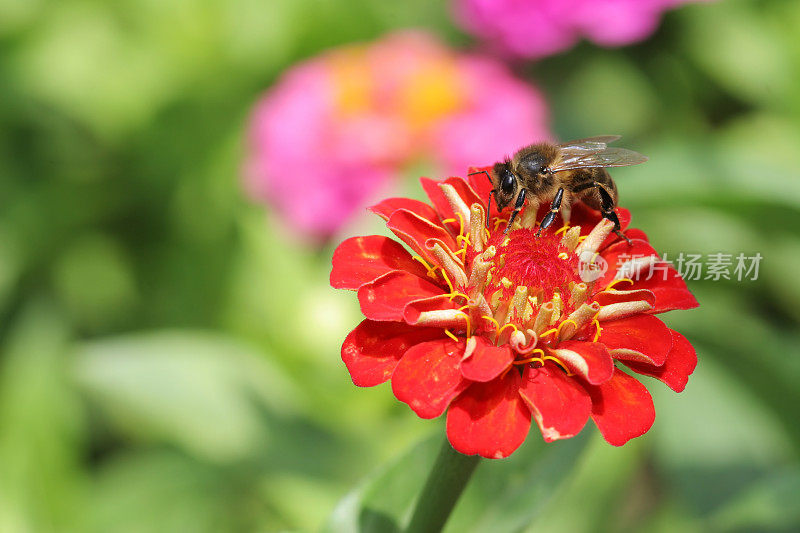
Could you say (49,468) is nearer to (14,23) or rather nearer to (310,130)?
(310,130)

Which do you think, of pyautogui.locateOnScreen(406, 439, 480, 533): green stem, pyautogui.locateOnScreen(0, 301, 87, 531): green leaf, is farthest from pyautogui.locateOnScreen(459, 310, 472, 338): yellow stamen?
pyautogui.locateOnScreen(0, 301, 87, 531): green leaf

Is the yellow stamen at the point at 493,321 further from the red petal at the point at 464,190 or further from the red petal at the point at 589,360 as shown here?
the red petal at the point at 464,190

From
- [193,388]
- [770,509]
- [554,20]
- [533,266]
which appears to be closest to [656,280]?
[533,266]

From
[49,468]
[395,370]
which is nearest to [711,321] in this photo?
[395,370]

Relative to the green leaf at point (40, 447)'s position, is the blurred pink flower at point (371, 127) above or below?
above

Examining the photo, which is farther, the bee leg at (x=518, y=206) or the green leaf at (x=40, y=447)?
the green leaf at (x=40, y=447)

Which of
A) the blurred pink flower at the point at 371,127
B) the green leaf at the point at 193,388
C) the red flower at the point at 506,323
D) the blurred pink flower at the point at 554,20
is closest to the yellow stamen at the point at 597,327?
the red flower at the point at 506,323
